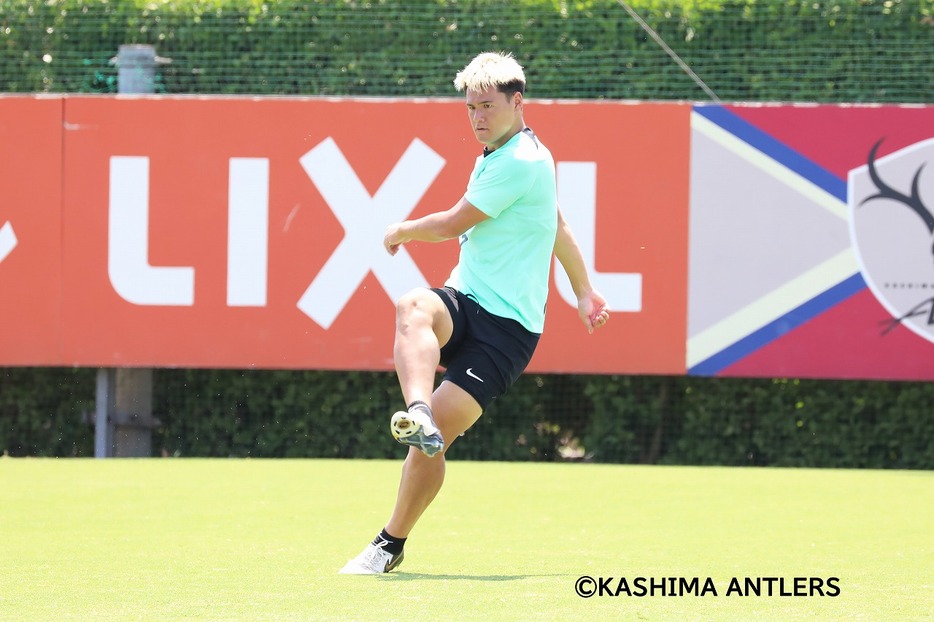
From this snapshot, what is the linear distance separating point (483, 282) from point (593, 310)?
0.44m

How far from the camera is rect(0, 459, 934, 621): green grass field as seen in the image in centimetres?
385

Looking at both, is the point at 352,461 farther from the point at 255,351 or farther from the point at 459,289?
the point at 459,289

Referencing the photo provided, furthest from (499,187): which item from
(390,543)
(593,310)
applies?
(390,543)

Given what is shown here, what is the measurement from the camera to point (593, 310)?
481cm

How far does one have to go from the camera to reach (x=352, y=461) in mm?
9250

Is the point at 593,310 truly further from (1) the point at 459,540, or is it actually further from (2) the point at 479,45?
(2) the point at 479,45

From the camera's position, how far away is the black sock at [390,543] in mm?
4566

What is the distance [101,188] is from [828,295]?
479 cm

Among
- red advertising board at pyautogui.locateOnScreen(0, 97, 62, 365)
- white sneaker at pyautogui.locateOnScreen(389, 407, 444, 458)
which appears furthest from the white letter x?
white sneaker at pyautogui.locateOnScreen(389, 407, 444, 458)

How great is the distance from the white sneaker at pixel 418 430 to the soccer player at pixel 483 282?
37cm

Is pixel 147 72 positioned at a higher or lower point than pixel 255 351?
higher

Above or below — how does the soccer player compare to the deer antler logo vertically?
below

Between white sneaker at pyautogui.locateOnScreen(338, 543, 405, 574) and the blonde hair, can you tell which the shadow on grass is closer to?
white sneaker at pyautogui.locateOnScreen(338, 543, 405, 574)

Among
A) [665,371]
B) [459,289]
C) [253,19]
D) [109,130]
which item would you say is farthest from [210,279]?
[459,289]
